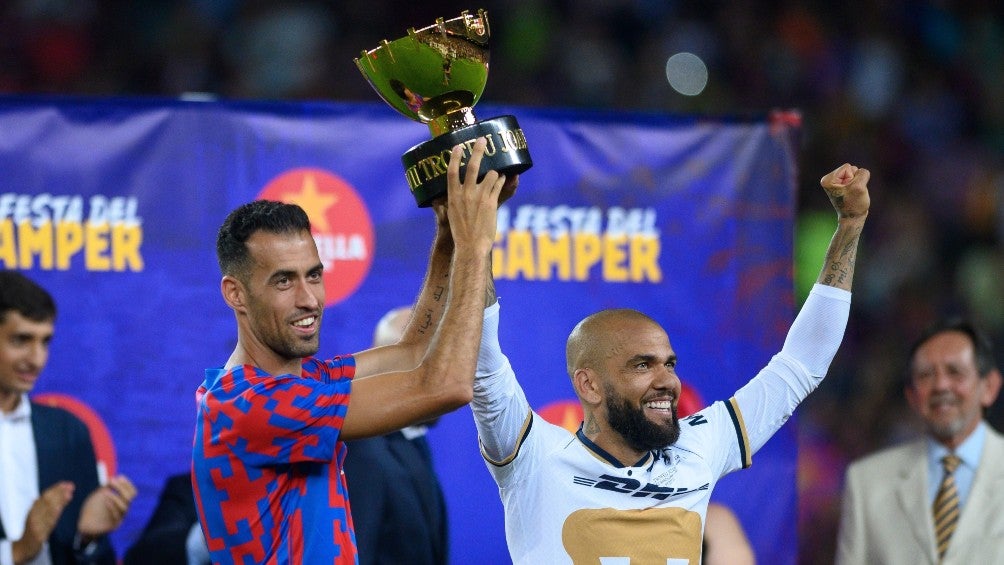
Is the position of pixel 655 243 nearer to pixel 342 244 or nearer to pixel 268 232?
pixel 342 244

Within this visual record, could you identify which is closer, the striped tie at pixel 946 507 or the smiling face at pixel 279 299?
the smiling face at pixel 279 299

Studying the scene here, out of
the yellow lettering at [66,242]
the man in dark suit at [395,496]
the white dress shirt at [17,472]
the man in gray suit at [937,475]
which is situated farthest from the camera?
the man in gray suit at [937,475]

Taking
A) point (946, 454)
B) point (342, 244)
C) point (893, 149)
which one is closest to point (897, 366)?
point (893, 149)

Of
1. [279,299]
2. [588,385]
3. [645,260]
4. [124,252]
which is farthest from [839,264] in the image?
[124,252]

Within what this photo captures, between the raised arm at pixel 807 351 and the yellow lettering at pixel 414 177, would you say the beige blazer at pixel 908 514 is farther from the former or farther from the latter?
the yellow lettering at pixel 414 177

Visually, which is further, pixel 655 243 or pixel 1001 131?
pixel 1001 131

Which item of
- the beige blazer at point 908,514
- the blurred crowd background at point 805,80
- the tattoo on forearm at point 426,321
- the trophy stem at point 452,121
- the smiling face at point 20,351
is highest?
the blurred crowd background at point 805,80

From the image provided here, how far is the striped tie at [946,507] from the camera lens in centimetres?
445

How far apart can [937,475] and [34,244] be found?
333cm

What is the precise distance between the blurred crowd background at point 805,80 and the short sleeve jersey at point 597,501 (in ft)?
9.84

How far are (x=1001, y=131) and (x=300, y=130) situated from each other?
4.94m

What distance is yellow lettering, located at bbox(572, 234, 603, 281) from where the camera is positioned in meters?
4.53

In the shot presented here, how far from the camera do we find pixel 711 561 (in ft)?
14.1

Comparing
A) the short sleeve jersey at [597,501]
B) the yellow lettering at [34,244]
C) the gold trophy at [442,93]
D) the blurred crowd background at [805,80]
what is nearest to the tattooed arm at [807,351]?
the short sleeve jersey at [597,501]
